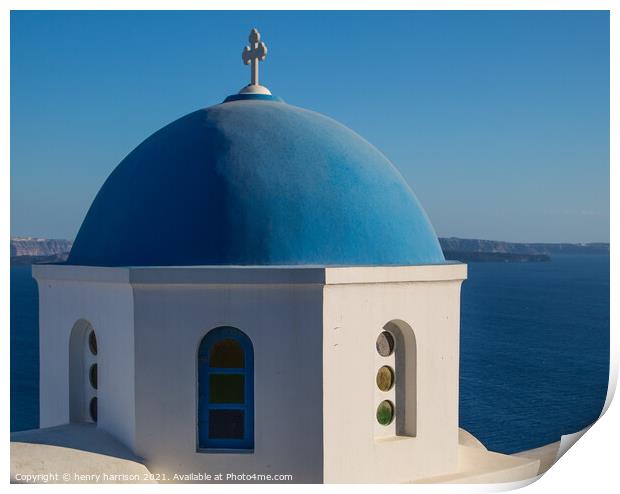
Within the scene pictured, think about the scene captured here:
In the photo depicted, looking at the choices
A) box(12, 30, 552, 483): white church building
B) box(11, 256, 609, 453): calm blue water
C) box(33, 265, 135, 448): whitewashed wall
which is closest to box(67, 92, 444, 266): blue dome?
box(12, 30, 552, 483): white church building

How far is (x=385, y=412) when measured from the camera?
911 cm

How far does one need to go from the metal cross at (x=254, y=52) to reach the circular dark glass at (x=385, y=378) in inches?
159

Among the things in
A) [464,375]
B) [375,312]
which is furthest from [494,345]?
[375,312]

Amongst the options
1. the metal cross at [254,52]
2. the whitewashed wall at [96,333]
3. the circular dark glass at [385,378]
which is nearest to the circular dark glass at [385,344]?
the circular dark glass at [385,378]

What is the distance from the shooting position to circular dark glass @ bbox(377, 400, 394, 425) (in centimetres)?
906

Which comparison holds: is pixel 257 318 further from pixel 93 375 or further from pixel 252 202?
pixel 93 375

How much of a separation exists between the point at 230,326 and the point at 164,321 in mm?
658

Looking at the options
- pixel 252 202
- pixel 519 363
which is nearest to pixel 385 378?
pixel 252 202

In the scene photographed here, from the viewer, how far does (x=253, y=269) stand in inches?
321

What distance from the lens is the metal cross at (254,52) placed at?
33.9 ft

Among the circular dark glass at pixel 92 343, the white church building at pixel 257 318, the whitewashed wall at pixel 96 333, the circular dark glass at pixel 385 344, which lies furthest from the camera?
the circular dark glass at pixel 92 343

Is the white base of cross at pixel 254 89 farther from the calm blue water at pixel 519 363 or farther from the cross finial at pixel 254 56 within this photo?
the calm blue water at pixel 519 363
